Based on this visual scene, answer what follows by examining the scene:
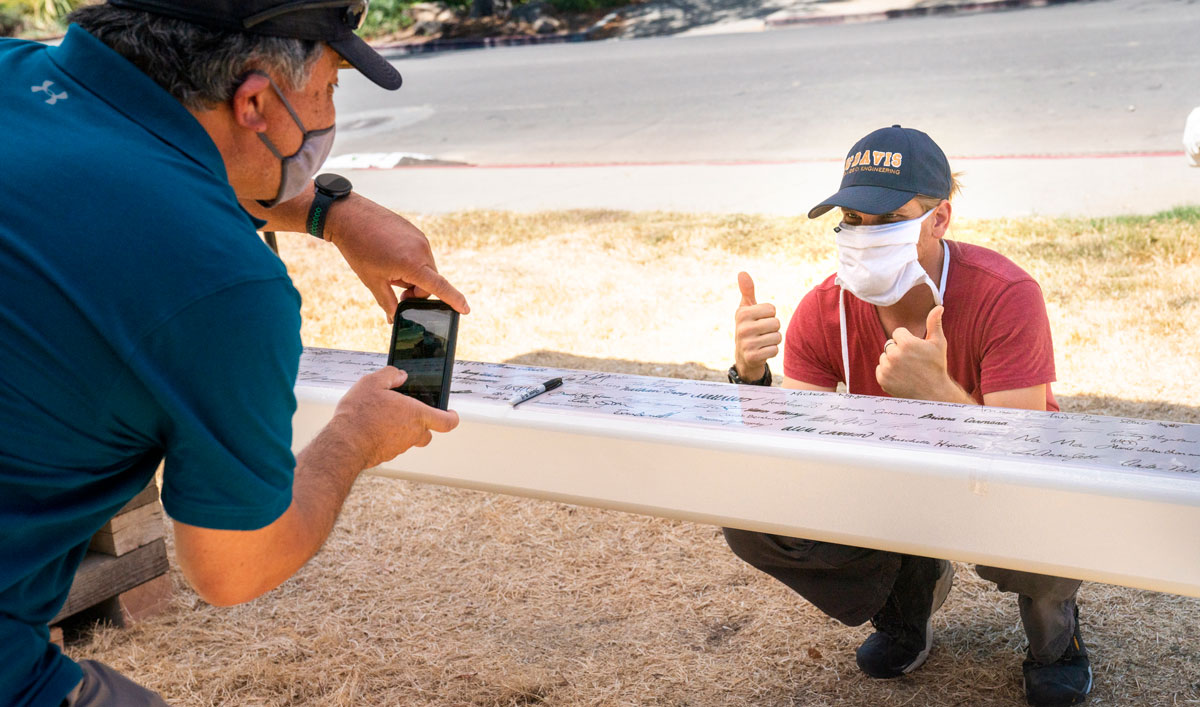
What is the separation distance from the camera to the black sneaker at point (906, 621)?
7.64ft

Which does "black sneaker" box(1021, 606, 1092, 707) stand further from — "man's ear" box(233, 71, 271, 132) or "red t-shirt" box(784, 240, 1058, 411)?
"man's ear" box(233, 71, 271, 132)

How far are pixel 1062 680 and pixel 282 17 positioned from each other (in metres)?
2.02

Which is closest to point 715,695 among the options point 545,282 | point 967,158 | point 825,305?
point 825,305

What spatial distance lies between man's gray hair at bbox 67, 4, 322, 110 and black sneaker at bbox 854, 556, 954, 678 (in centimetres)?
176

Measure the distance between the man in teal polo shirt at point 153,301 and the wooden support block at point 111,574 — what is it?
1.48 metres

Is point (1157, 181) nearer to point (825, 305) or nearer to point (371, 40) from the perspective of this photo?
point (825, 305)

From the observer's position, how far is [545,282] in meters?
5.87

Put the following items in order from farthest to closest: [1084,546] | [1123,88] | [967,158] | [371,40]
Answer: [371,40] < [1123,88] < [967,158] < [1084,546]

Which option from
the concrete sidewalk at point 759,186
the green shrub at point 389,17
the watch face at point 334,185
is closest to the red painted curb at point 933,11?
the concrete sidewalk at point 759,186

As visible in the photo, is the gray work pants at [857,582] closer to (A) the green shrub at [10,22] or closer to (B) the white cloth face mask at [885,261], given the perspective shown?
(B) the white cloth face mask at [885,261]

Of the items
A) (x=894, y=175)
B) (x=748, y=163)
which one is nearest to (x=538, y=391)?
(x=894, y=175)

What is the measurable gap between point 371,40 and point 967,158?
9.27 meters

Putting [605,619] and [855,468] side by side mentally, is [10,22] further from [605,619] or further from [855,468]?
[855,468]

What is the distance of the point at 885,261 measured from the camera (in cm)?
226
